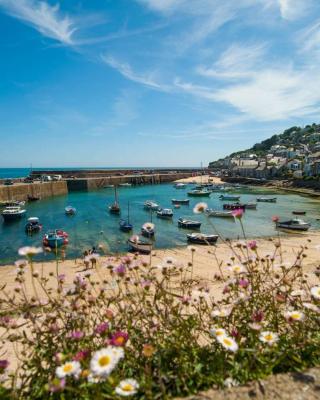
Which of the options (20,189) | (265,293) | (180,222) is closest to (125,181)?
(20,189)

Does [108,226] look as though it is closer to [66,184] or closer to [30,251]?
[30,251]

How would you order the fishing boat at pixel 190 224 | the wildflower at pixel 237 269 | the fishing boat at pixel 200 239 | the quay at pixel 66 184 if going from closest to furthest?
the wildflower at pixel 237 269
the fishing boat at pixel 200 239
the fishing boat at pixel 190 224
the quay at pixel 66 184

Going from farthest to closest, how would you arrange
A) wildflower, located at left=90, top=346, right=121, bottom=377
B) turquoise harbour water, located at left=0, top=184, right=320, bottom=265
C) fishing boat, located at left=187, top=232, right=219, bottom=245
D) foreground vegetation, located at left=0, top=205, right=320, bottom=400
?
turquoise harbour water, located at left=0, top=184, right=320, bottom=265 < fishing boat, located at left=187, top=232, right=219, bottom=245 < foreground vegetation, located at left=0, top=205, right=320, bottom=400 < wildflower, located at left=90, top=346, right=121, bottom=377

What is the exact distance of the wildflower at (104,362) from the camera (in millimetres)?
1700

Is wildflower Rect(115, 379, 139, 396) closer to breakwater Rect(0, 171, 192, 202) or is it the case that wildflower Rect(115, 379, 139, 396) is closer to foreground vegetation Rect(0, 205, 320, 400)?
foreground vegetation Rect(0, 205, 320, 400)

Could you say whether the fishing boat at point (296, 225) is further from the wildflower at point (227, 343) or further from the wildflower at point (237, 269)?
the wildflower at point (227, 343)

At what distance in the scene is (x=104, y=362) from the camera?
5.90 feet

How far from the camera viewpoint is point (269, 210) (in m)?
47.8

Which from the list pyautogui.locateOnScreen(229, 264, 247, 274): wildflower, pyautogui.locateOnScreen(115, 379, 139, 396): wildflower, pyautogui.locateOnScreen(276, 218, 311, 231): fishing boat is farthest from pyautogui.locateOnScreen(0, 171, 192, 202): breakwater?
pyautogui.locateOnScreen(115, 379, 139, 396): wildflower

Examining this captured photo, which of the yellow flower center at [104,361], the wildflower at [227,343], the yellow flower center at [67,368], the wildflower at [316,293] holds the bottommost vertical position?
the wildflower at [227,343]

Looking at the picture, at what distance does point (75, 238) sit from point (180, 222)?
38.6 ft

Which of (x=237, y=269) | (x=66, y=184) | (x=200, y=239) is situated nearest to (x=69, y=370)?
(x=237, y=269)

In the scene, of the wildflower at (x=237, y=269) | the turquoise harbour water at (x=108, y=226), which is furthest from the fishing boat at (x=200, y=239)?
the wildflower at (x=237, y=269)

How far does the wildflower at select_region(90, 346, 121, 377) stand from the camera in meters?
1.70
